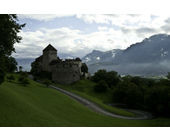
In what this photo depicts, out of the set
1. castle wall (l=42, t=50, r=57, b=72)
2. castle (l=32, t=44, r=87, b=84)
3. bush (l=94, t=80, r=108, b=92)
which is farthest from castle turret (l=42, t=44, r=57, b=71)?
bush (l=94, t=80, r=108, b=92)

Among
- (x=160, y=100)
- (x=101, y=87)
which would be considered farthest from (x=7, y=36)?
(x=101, y=87)

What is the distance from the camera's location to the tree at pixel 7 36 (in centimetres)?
2675

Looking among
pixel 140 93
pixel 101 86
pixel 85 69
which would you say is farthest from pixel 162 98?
pixel 85 69

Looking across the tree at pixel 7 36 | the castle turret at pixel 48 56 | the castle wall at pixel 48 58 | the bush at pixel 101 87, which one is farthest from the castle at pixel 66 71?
the tree at pixel 7 36

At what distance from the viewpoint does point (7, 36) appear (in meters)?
27.4

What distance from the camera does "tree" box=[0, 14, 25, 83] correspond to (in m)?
26.8

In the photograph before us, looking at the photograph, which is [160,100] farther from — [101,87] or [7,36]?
[7,36]

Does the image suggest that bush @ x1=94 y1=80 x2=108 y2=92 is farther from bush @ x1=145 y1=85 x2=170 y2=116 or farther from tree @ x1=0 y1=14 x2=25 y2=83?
tree @ x1=0 y1=14 x2=25 y2=83

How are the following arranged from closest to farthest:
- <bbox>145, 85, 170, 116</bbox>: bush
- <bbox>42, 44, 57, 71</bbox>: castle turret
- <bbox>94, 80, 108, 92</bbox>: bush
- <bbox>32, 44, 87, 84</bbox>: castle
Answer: <bbox>145, 85, 170, 116</bbox>: bush, <bbox>94, 80, 108, 92</bbox>: bush, <bbox>32, 44, 87, 84</bbox>: castle, <bbox>42, 44, 57, 71</bbox>: castle turret

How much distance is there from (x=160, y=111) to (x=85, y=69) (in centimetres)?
5882

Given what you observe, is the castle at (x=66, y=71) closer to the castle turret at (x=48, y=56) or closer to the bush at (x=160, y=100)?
the castle turret at (x=48, y=56)

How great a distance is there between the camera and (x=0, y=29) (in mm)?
26422

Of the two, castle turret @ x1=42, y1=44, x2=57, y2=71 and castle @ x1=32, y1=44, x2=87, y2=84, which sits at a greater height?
castle turret @ x1=42, y1=44, x2=57, y2=71

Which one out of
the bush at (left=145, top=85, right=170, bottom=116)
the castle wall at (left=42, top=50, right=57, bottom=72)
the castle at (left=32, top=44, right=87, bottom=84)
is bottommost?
the bush at (left=145, top=85, right=170, bottom=116)
